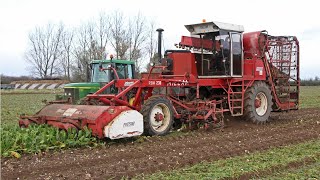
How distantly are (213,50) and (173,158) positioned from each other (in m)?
5.21

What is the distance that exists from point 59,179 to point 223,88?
6646mm

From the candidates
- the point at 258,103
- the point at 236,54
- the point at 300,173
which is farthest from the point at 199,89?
the point at 300,173

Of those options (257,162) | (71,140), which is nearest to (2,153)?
(71,140)

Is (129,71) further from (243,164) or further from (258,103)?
(243,164)

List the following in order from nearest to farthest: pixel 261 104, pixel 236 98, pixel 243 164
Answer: pixel 243 164
pixel 236 98
pixel 261 104

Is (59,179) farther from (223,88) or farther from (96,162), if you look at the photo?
(223,88)

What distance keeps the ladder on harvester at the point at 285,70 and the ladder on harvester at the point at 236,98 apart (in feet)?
5.58

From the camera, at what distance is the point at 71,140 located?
7.64 metres

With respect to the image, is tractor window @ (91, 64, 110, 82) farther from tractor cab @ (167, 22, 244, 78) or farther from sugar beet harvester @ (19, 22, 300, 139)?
tractor cab @ (167, 22, 244, 78)

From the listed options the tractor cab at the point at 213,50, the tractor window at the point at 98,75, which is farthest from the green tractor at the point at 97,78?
the tractor cab at the point at 213,50

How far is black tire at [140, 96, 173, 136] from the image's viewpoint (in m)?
8.75

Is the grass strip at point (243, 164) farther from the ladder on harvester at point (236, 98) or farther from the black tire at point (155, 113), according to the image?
the ladder on harvester at point (236, 98)

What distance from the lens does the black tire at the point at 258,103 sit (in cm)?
1122

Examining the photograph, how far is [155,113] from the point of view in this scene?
29.6ft
